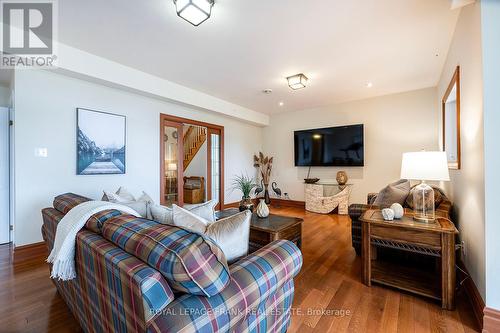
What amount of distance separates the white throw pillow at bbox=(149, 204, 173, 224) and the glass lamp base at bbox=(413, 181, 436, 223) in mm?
2058

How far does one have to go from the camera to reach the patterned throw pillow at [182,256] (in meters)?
0.81

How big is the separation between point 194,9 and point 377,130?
423cm

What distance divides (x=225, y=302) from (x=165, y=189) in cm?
354

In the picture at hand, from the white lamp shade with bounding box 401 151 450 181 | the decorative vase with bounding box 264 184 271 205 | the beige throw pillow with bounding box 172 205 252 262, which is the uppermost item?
the white lamp shade with bounding box 401 151 450 181

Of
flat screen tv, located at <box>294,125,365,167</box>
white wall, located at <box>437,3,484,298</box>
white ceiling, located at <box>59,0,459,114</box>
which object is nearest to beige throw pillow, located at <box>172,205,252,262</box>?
white wall, located at <box>437,3,484,298</box>

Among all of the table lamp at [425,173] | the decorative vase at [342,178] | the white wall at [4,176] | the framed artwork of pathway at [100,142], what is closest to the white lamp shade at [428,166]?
the table lamp at [425,173]

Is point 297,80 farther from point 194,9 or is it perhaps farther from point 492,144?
point 492,144

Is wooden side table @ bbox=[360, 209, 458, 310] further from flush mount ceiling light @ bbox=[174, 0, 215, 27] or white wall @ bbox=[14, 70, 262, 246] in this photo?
white wall @ bbox=[14, 70, 262, 246]

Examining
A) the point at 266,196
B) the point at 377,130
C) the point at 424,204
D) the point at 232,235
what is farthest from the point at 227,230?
Answer: the point at 266,196

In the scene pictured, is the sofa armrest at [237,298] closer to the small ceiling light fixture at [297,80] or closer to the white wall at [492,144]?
the white wall at [492,144]

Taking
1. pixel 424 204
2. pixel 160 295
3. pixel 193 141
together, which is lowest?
pixel 160 295

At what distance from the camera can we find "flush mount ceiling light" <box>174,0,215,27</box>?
1800mm

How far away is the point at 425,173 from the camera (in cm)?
182

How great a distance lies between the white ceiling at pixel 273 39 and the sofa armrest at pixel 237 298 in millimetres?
2049
